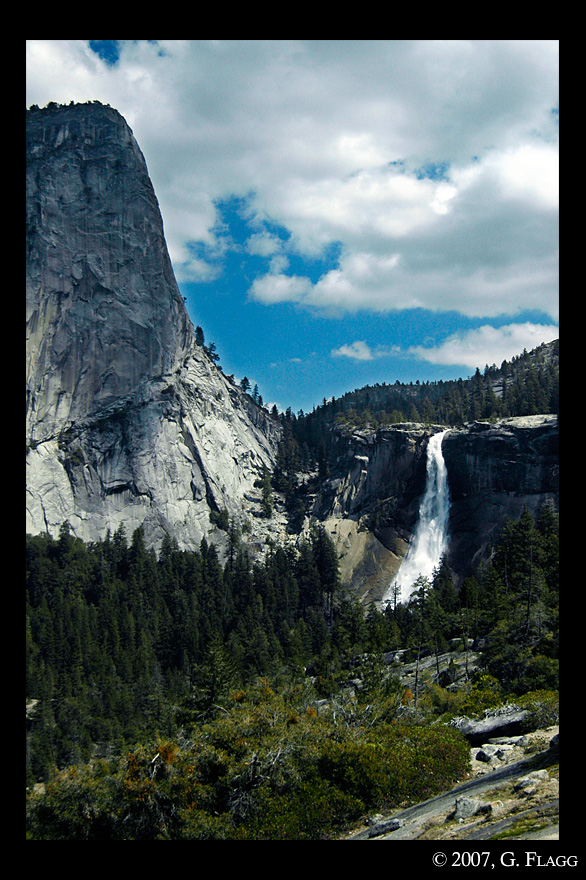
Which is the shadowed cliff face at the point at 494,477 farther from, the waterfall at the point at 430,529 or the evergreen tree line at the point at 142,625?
the evergreen tree line at the point at 142,625

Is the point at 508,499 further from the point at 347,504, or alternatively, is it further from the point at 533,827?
the point at 533,827

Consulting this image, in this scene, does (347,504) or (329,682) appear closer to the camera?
(329,682)

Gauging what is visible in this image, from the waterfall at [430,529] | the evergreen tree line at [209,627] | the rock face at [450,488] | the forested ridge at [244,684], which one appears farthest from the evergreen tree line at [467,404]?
the forested ridge at [244,684]

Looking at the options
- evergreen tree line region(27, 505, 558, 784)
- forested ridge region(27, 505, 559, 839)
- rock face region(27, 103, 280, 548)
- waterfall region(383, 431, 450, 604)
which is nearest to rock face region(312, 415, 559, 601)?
waterfall region(383, 431, 450, 604)

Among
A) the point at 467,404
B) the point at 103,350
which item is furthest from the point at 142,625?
the point at 467,404
